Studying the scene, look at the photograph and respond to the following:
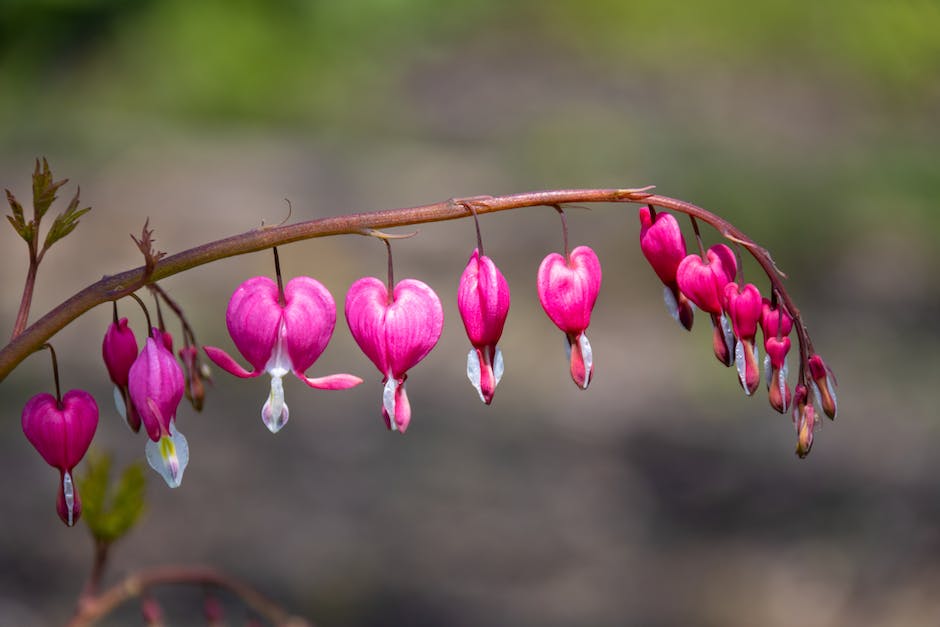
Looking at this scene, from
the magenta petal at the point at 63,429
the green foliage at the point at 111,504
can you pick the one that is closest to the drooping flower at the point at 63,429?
the magenta petal at the point at 63,429

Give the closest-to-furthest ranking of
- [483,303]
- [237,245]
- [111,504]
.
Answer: [237,245], [483,303], [111,504]

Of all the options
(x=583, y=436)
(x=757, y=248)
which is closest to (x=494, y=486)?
(x=583, y=436)

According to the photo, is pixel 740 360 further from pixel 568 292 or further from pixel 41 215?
pixel 41 215

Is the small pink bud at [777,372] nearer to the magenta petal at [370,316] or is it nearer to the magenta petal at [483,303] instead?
the magenta petal at [483,303]

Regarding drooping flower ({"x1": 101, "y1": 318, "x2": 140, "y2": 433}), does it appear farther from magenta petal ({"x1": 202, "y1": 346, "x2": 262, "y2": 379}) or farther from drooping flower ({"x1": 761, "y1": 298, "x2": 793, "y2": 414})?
drooping flower ({"x1": 761, "y1": 298, "x2": 793, "y2": 414})

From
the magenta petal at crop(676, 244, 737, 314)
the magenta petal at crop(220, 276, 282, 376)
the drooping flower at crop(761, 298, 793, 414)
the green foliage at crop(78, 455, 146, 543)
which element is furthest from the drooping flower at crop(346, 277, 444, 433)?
the green foliage at crop(78, 455, 146, 543)

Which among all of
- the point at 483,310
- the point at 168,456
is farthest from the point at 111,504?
the point at 483,310
